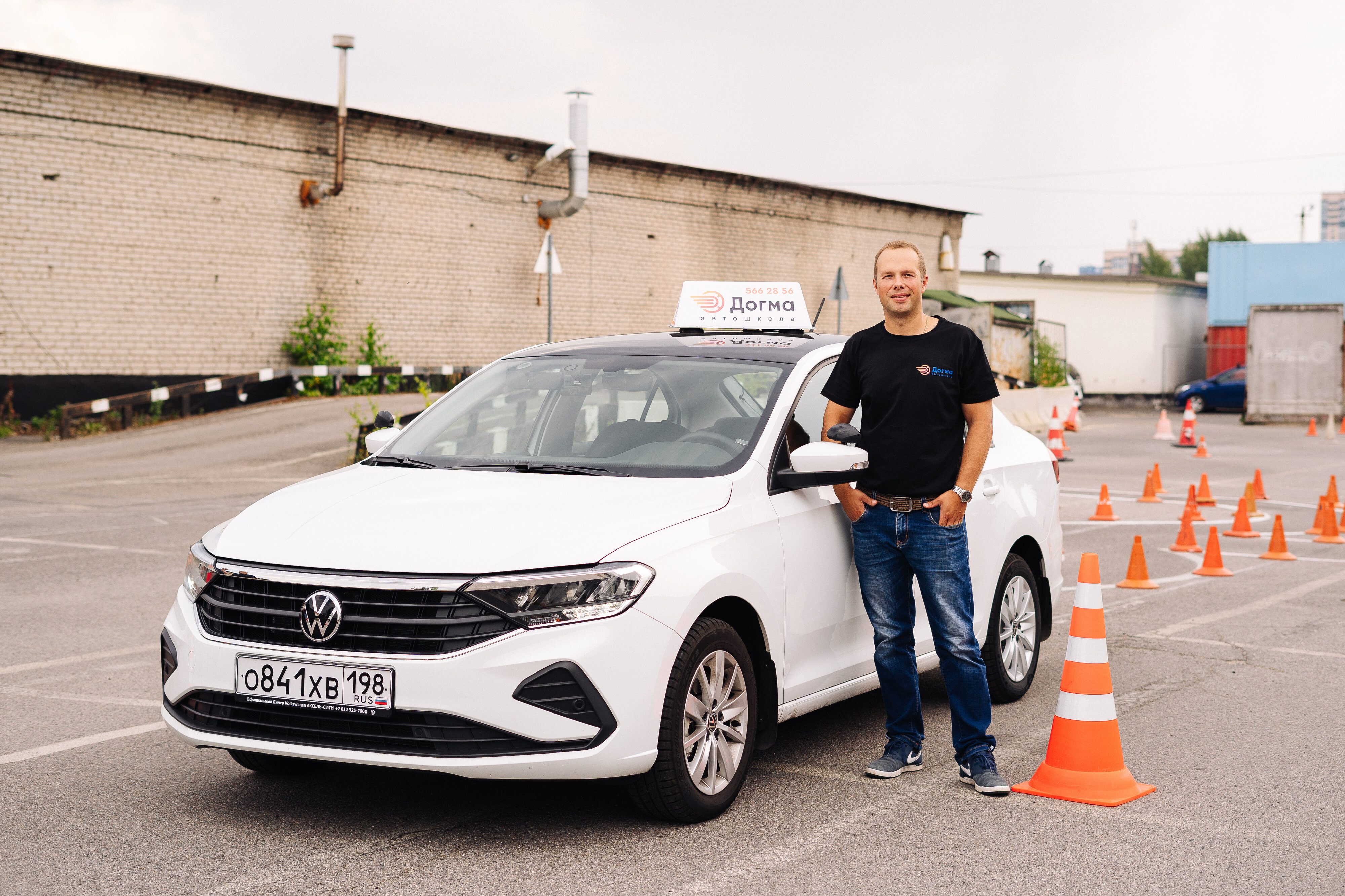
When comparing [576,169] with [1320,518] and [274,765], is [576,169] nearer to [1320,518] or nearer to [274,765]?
[1320,518]

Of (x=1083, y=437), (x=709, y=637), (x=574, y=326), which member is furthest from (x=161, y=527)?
(x=1083, y=437)

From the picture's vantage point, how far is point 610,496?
4.52 m

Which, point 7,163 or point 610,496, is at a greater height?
point 7,163

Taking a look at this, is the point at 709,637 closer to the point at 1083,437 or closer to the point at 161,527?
the point at 161,527

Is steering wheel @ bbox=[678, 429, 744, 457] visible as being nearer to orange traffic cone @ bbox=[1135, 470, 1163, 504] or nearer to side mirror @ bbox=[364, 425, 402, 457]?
side mirror @ bbox=[364, 425, 402, 457]

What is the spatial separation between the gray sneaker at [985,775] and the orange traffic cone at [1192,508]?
302 inches

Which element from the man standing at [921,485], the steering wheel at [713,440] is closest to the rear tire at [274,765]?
the steering wheel at [713,440]

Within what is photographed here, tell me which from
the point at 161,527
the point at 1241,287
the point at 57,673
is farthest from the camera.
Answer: the point at 1241,287

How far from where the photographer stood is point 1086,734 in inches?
193

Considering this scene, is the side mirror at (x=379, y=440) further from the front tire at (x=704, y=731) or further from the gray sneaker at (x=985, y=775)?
the gray sneaker at (x=985, y=775)

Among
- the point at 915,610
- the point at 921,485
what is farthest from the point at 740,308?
the point at 915,610

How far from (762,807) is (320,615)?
1708 mm

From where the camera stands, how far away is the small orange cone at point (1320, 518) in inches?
487

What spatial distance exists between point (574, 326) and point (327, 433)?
11.4m
